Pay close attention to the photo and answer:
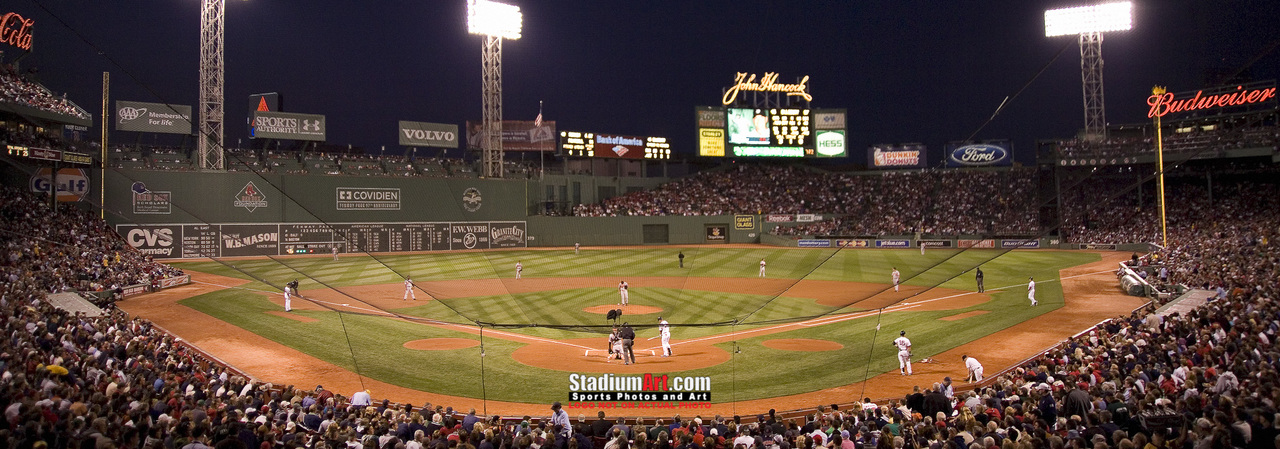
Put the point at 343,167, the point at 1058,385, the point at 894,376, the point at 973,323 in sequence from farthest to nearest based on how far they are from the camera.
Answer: the point at 343,167, the point at 973,323, the point at 894,376, the point at 1058,385

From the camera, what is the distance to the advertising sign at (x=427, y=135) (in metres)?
56.4

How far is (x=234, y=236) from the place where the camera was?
43375 mm

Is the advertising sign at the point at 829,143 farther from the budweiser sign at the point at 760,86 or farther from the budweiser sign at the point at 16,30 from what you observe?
the budweiser sign at the point at 16,30

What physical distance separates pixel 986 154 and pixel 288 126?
193 feet

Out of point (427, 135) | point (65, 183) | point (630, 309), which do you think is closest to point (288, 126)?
point (427, 135)

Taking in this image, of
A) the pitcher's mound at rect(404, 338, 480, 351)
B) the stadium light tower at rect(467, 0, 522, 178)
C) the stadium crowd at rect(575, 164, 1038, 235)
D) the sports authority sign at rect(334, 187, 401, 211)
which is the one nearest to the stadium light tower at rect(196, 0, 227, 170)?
the sports authority sign at rect(334, 187, 401, 211)

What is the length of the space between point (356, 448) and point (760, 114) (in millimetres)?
58993

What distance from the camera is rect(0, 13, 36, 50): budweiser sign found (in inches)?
1261

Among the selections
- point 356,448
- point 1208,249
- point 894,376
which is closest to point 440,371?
point 356,448

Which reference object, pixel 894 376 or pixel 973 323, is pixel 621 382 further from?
pixel 973 323

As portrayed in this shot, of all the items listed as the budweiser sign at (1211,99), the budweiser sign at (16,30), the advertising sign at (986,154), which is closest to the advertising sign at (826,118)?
the advertising sign at (986,154)

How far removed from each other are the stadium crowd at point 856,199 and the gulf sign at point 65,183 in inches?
1314

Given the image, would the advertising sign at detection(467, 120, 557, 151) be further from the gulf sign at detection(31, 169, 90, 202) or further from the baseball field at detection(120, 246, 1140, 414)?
the baseball field at detection(120, 246, 1140, 414)

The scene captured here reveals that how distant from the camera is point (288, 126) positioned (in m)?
51.5
